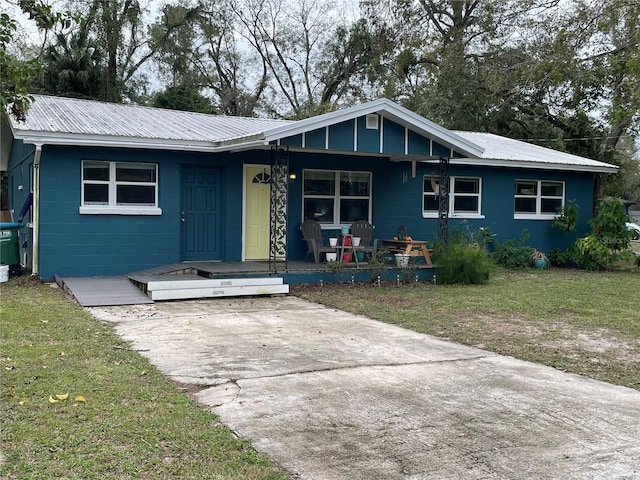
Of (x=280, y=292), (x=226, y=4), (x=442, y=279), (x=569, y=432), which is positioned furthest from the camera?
(x=226, y=4)

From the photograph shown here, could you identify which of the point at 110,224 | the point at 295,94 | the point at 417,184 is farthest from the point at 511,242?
the point at 295,94

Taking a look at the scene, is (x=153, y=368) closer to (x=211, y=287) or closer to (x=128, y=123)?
(x=211, y=287)

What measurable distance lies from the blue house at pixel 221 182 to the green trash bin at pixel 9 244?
1.06ft

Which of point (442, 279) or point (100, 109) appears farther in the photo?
point (100, 109)

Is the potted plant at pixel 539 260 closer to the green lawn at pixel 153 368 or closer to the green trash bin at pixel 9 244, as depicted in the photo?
the green lawn at pixel 153 368

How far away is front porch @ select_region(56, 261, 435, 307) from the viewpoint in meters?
10.3

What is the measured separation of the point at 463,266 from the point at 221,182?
521 cm

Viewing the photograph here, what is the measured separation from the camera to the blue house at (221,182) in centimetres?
1180

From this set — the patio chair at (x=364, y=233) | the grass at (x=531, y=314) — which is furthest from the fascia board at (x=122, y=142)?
the patio chair at (x=364, y=233)

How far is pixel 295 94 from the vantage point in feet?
116

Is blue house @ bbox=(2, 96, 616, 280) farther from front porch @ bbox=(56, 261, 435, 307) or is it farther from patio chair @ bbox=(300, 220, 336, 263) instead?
front porch @ bbox=(56, 261, 435, 307)

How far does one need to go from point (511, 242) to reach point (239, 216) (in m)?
7.33

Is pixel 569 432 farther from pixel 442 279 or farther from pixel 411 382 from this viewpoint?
pixel 442 279

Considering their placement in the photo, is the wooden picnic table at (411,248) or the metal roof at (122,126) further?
the wooden picnic table at (411,248)
